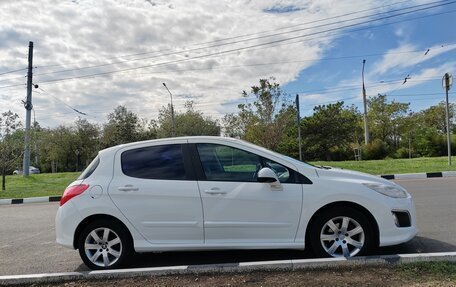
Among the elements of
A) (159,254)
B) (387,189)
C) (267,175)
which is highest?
(267,175)

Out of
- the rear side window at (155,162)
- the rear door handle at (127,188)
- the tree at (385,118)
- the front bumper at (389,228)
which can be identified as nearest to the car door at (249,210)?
the rear side window at (155,162)

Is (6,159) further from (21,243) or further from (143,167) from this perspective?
(143,167)

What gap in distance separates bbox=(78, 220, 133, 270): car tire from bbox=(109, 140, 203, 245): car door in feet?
0.76

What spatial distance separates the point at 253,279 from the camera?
402 centimetres

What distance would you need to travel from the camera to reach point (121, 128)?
48.5m

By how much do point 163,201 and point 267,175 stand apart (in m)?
1.26

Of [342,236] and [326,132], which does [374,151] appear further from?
[342,236]

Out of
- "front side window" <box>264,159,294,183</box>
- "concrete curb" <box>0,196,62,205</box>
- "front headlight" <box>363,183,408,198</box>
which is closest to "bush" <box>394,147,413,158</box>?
"concrete curb" <box>0,196,62,205</box>

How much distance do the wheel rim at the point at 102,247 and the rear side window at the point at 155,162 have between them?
A: 2.49 ft

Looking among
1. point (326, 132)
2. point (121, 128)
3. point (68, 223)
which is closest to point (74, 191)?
point (68, 223)

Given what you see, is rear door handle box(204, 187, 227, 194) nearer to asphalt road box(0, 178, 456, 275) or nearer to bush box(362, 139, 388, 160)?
asphalt road box(0, 178, 456, 275)

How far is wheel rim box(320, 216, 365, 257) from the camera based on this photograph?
14.8 feet

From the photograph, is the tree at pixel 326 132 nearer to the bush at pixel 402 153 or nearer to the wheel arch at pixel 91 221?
the bush at pixel 402 153

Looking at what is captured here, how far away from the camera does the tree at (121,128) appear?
156 ft
